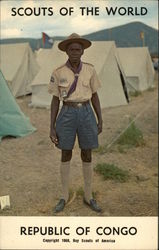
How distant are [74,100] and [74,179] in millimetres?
1082

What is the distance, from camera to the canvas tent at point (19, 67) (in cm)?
1127

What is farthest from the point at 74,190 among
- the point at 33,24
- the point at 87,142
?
the point at 33,24

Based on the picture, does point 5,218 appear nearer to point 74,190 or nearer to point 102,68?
point 74,190

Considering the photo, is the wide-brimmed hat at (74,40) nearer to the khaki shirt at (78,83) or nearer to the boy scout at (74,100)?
the boy scout at (74,100)

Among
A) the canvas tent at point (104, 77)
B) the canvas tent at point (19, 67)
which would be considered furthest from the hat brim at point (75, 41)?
the canvas tent at point (19, 67)

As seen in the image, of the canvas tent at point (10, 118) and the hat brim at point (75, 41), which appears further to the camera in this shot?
the canvas tent at point (10, 118)

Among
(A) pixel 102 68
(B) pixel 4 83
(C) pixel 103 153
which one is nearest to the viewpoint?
(C) pixel 103 153

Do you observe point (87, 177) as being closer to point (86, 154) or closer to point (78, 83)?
point (86, 154)

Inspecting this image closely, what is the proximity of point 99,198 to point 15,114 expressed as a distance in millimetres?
3095

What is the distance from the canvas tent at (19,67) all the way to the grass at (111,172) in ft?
22.9

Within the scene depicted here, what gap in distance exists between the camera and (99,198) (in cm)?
382

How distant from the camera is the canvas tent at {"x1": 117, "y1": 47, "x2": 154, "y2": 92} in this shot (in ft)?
41.4

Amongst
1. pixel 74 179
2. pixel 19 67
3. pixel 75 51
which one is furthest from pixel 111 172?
pixel 19 67

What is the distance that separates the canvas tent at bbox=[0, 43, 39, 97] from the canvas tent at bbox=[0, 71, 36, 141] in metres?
4.29
